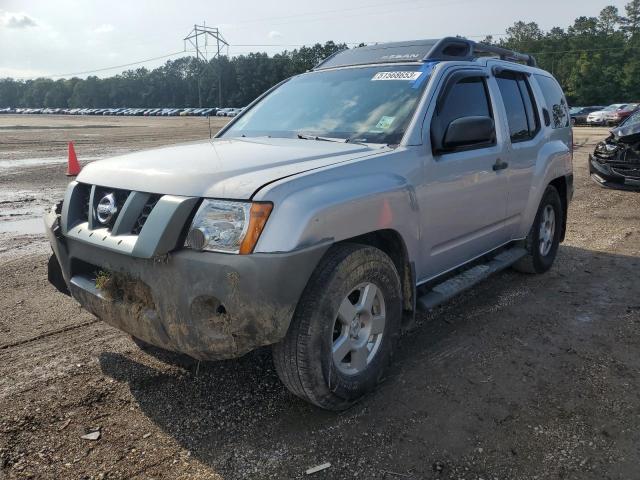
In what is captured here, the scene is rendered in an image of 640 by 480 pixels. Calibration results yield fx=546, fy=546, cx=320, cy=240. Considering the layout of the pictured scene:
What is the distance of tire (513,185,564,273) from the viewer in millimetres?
5199

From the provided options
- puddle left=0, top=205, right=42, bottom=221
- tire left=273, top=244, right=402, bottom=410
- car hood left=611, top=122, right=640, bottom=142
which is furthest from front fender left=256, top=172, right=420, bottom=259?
car hood left=611, top=122, right=640, bottom=142

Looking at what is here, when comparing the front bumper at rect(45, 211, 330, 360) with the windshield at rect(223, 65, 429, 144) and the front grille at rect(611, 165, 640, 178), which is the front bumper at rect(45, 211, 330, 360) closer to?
the windshield at rect(223, 65, 429, 144)

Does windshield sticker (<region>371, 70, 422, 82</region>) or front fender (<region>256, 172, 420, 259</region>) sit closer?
front fender (<region>256, 172, 420, 259</region>)

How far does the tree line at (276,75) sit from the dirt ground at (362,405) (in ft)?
94.2

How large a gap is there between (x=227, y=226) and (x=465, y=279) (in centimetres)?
213

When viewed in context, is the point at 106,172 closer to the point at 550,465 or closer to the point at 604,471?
the point at 550,465

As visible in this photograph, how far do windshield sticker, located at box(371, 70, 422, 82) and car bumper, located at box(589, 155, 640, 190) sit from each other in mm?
7825

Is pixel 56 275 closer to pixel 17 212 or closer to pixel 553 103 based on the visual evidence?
pixel 553 103

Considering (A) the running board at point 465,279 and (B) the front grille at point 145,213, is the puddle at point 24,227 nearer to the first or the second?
(B) the front grille at point 145,213

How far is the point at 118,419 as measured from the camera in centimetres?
292

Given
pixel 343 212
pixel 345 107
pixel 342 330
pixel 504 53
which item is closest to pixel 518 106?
pixel 504 53

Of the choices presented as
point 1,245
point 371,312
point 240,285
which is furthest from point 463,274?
point 1,245

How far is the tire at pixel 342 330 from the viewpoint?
104 inches

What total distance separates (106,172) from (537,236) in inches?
156
